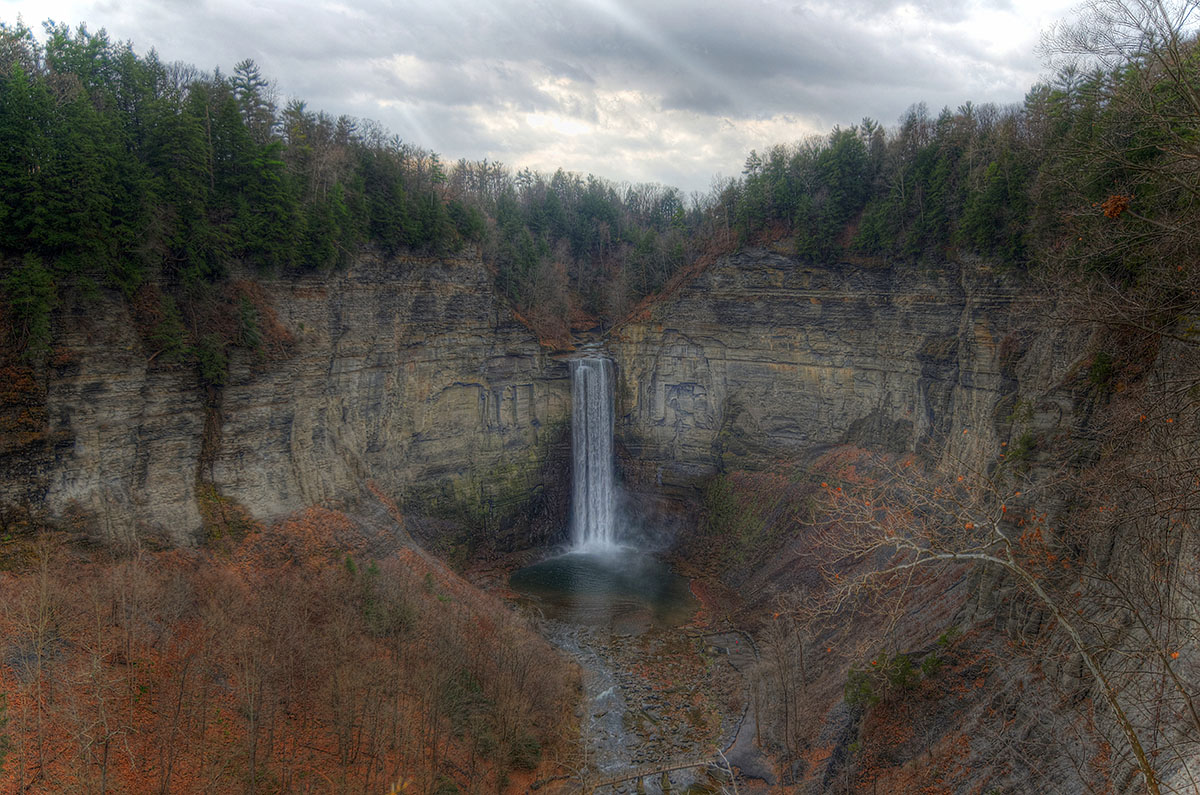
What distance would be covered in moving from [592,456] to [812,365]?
14141mm

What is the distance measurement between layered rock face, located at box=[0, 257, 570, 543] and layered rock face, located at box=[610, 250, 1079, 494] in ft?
21.9

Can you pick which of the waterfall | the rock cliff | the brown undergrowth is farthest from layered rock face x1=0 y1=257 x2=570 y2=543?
the brown undergrowth

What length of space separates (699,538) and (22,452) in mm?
30167

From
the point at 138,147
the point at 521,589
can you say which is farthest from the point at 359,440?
the point at 138,147

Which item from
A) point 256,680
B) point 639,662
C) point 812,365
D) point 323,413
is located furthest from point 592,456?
point 256,680

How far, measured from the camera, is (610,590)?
117 feet

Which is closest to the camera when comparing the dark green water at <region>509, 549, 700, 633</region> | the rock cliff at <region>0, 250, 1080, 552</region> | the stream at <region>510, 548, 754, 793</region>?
the rock cliff at <region>0, 250, 1080, 552</region>

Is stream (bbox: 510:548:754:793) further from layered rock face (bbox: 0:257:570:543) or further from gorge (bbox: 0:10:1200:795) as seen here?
layered rock face (bbox: 0:257:570:543)

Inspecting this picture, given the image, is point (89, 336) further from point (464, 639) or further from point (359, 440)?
point (464, 639)

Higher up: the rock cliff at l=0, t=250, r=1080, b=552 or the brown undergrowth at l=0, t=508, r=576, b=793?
the rock cliff at l=0, t=250, r=1080, b=552

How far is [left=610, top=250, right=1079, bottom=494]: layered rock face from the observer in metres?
28.8

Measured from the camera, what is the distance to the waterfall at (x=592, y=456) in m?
42.2

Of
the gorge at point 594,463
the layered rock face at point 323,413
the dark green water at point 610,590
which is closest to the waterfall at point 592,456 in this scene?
the gorge at point 594,463

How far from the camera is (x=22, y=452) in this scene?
66.7 ft
